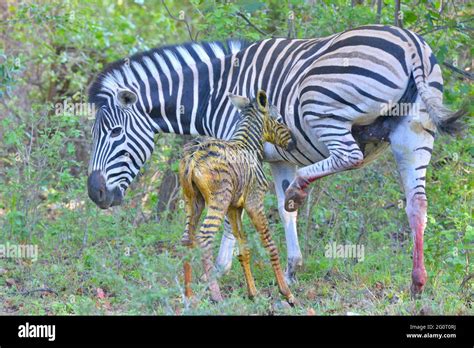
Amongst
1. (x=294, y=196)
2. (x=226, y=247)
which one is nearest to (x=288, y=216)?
(x=226, y=247)

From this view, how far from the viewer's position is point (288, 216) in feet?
30.0

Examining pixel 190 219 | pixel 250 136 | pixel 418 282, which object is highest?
pixel 250 136

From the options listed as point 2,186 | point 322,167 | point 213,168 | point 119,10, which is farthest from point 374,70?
point 119,10

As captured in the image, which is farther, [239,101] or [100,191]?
[100,191]

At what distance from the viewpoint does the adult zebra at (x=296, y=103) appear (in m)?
7.63

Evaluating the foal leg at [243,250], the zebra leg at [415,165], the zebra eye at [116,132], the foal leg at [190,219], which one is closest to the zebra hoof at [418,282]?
the zebra leg at [415,165]

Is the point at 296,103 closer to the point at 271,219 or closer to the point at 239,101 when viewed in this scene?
the point at 239,101

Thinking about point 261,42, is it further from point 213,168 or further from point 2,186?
point 2,186

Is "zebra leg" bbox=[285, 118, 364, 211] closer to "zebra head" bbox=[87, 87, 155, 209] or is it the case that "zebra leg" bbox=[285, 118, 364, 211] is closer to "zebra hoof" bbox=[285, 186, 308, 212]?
"zebra hoof" bbox=[285, 186, 308, 212]

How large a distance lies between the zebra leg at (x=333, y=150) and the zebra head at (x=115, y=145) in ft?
A: 6.42

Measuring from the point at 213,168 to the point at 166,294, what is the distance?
52.6 inches

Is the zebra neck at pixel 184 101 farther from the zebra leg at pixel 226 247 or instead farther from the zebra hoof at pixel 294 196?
the zebra hoof at pixel 294 196

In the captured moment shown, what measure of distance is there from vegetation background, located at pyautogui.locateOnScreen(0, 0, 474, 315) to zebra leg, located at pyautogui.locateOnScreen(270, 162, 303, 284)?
0.22 m

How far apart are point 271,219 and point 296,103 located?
2.66 meters
